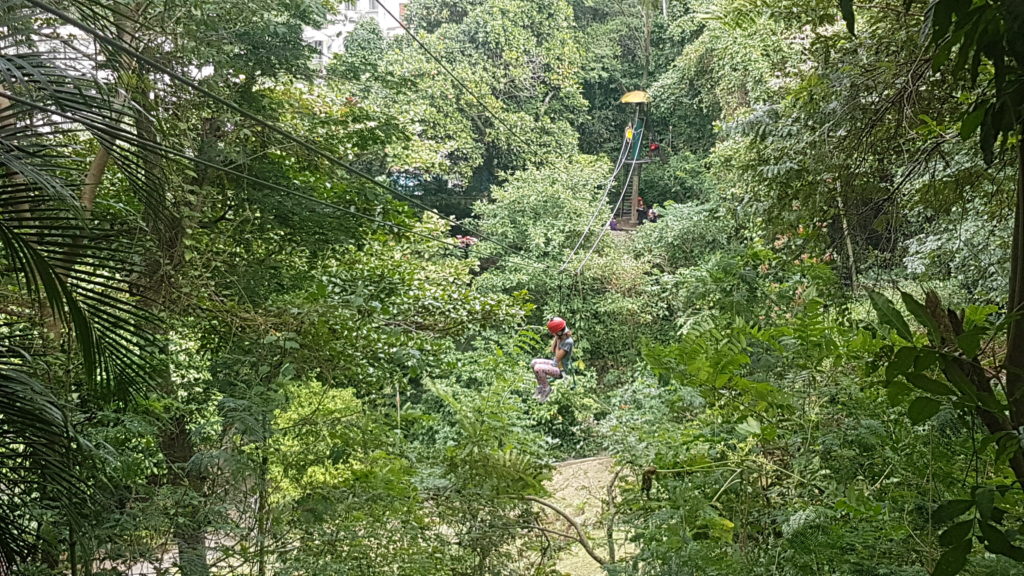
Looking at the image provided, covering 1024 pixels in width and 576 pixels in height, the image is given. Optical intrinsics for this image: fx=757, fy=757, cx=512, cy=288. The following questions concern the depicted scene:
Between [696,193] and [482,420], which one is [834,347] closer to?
[482,420]

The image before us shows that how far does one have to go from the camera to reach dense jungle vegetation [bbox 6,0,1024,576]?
5.43 ft

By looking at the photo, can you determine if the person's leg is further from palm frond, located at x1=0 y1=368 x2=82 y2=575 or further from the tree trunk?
the tree trunk

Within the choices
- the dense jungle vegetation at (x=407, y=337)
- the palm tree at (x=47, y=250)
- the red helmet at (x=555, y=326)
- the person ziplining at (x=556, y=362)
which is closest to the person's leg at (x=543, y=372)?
the person ziplining at (x=556, y=362)

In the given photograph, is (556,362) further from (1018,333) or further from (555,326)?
(1018,333)

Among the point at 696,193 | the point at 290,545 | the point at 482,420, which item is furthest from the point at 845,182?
the point at 696,193

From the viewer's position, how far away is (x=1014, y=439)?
0.57 meters

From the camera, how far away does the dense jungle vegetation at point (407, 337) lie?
1656 mm

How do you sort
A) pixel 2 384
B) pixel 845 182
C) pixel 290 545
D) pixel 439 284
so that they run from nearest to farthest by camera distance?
1. pixel 2 384
2. pixel 290 545
3. pixel 845 182
4. pixel 439 284

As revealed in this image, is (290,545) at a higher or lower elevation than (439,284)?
lower

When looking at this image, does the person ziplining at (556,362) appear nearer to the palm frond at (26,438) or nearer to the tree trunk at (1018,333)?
the palm frond at (26,438)

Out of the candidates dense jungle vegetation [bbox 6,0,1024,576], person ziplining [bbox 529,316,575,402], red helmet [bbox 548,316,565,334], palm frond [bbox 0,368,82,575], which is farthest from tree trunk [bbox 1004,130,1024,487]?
person ziplining [bbox 529,316,575,402]

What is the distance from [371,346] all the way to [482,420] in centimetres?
84

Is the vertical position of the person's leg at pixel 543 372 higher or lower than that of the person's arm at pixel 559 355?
lower

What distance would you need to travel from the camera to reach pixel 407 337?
3984mm
